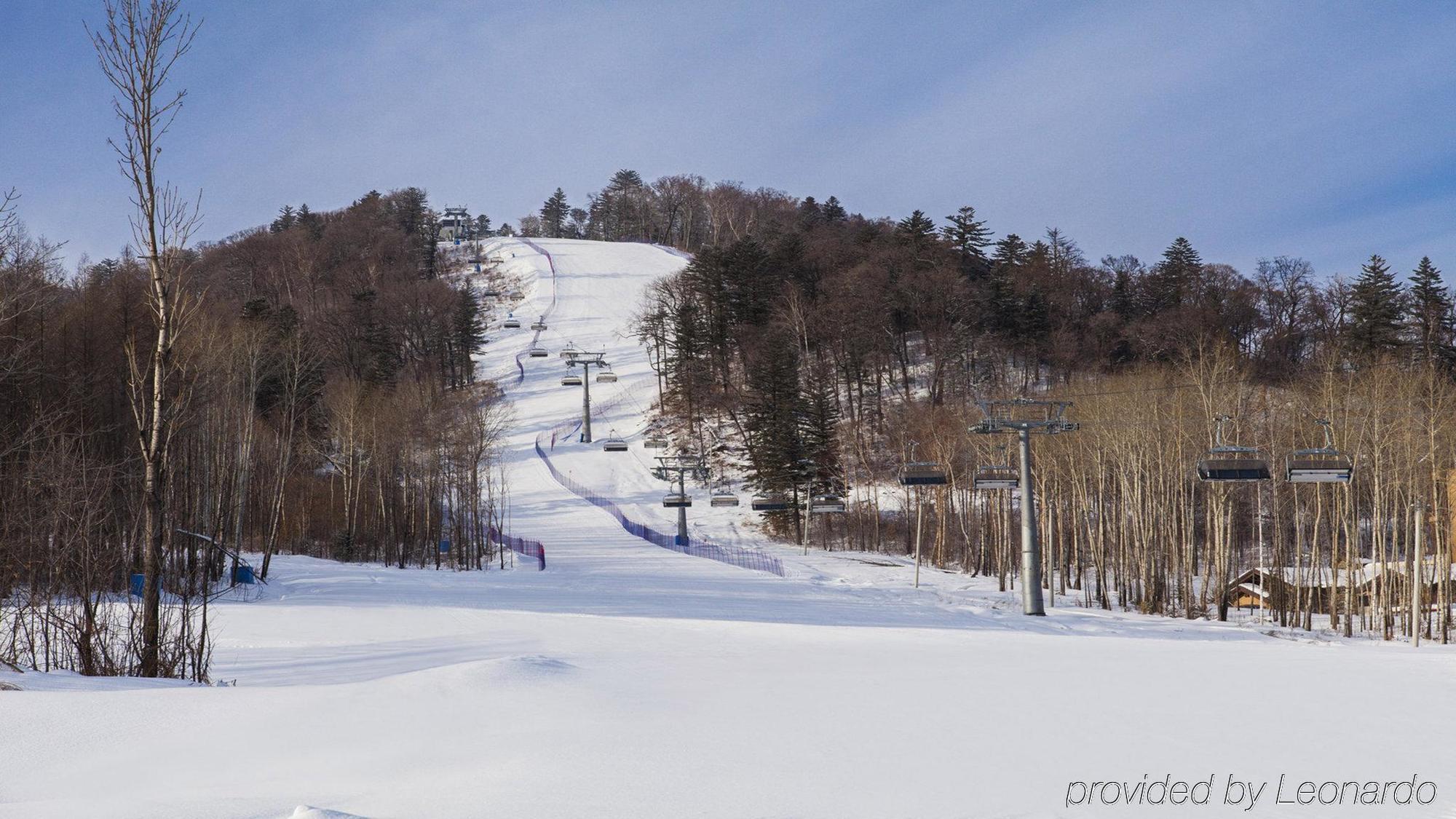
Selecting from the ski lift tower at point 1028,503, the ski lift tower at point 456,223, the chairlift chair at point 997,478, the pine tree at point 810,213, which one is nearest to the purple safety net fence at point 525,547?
the chairlift chair at point 997,478

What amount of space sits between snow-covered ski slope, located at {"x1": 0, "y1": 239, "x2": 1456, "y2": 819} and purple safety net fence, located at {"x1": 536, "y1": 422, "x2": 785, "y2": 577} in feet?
76.1

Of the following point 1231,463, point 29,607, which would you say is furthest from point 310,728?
point 1231,463

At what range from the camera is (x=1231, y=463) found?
19.5m

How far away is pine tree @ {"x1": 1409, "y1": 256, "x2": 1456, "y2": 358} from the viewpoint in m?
56.9

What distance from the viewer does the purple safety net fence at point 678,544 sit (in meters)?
39.2

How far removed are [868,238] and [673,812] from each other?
8351cm

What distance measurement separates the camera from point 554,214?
165375 millimetres

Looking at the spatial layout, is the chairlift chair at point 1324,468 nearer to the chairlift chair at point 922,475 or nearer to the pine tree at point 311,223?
the chairlift chair at point 922,475

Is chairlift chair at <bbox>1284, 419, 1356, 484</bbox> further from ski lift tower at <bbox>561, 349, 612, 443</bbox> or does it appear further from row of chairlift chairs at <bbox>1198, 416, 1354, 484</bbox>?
ski lift tower at <bbox>561, 349, 612, 443</bbox>

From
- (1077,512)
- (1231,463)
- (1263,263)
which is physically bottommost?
(1077,512)

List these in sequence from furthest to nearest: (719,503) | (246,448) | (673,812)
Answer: (719,503) < (246,448) < (673,812)

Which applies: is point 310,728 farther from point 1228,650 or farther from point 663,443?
point 663,443

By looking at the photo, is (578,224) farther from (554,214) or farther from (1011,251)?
(1011,251)

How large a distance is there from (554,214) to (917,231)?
9845 centimetres
